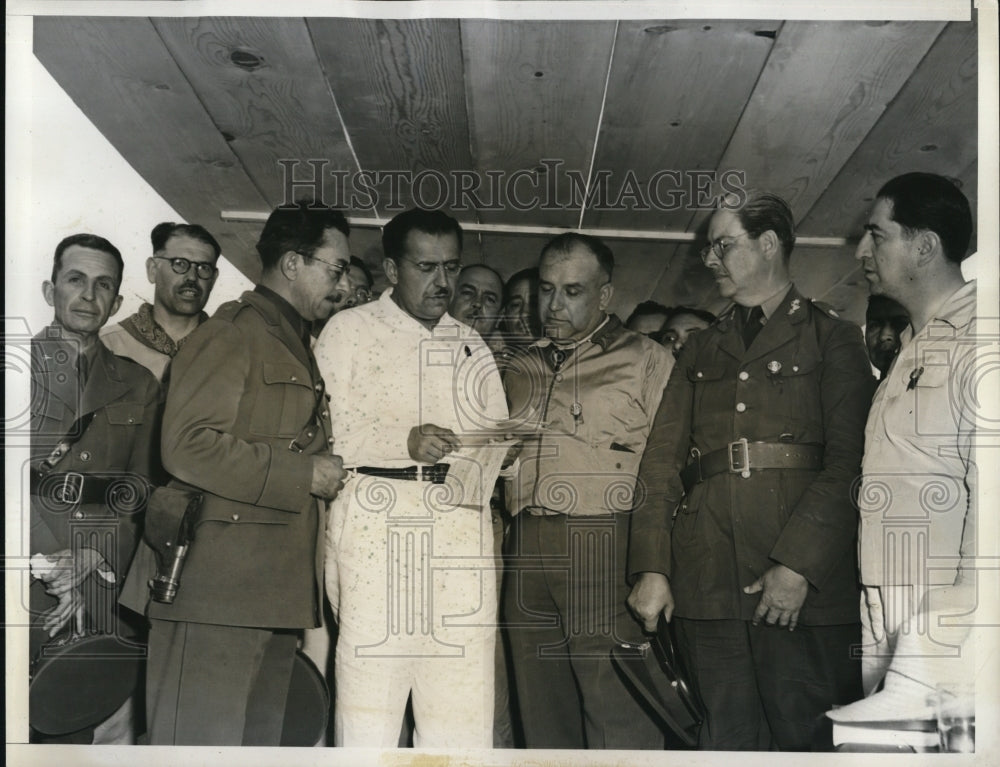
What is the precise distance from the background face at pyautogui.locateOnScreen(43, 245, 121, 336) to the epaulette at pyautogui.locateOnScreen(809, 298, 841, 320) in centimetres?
167

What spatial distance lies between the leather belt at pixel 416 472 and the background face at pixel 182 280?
56 centimetres

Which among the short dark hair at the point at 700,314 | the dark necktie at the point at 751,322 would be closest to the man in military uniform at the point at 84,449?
the short dark hair at the point at 700,314

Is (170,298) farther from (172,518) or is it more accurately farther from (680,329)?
(680,329)

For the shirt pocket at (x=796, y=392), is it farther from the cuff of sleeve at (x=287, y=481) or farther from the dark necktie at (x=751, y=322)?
the cuff of sleeve at (x=287, y=481)

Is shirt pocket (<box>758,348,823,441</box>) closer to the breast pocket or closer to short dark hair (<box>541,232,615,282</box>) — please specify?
short dark hair (<box>541,232,615,282</box>)

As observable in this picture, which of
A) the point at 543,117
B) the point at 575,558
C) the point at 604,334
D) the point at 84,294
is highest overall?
the point at 543,117

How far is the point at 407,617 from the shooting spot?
2400 mm

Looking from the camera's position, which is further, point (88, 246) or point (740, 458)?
point (88, 246)

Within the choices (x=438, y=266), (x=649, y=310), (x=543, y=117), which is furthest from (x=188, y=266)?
(x=649, y=310)

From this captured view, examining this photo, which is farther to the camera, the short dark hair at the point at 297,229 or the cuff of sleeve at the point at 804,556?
the short dark hair at the point at 297,229

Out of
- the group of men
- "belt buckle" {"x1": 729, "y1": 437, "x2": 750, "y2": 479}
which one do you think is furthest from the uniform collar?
"belt buckle" {"x1": 729, "y1": 437, "x2": 750, "y2": 479}

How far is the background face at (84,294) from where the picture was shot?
2.47 metres

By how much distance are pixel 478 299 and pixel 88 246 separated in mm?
957

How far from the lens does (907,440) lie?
2.34 meters
